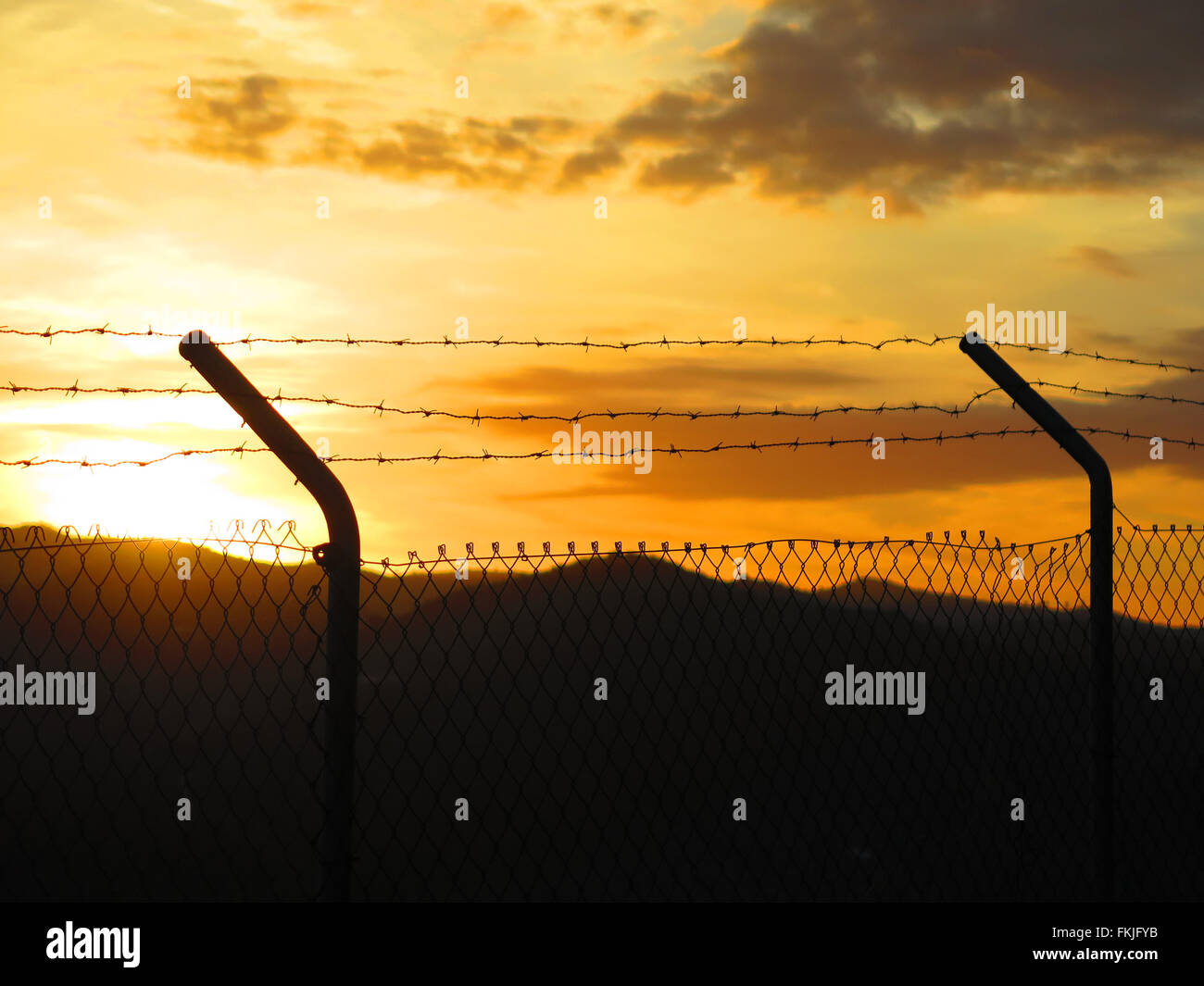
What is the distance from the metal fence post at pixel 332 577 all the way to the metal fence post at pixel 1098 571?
267 centimetres

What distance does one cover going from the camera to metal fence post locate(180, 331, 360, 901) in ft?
10.1

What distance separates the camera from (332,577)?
3.12 m

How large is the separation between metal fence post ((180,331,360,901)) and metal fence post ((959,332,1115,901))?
8.77 ft

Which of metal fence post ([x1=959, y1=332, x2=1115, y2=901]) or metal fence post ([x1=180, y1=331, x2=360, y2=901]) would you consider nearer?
metal fence post ([x1=180, y1=331, x2=360, y2=901])

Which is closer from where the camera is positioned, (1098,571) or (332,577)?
(332,577)

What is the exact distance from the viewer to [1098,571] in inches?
177

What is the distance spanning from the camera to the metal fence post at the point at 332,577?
3.07 meters

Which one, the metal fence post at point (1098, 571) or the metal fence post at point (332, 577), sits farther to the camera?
the metal fence post at point (1098, 571)

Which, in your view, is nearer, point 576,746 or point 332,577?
point 332,577

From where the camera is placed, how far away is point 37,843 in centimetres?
6159

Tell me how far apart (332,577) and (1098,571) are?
2.96 m
